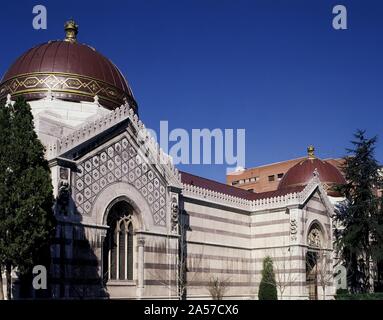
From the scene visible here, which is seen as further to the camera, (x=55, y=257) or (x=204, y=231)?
(x=204, y=231)

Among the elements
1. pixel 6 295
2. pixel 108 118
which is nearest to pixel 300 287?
pixel 108 118

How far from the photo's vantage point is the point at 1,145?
26812 mm

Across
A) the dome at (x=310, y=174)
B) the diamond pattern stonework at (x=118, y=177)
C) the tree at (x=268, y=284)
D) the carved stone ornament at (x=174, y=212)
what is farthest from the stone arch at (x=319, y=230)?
the diamond pattern stonework at (x=118, y=177)

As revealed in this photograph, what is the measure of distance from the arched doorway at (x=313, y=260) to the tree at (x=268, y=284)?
3766 mm

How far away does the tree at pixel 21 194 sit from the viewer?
83.5 feet

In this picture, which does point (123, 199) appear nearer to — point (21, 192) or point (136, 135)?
point (136, 135)

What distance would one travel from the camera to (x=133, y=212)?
123 ft

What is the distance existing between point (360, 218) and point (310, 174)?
1086cm

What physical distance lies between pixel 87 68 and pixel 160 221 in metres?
12.5

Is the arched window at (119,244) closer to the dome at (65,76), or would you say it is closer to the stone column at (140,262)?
the stone column at (140,262)

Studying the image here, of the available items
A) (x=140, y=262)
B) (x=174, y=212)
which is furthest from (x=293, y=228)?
(x=140, y=262)
